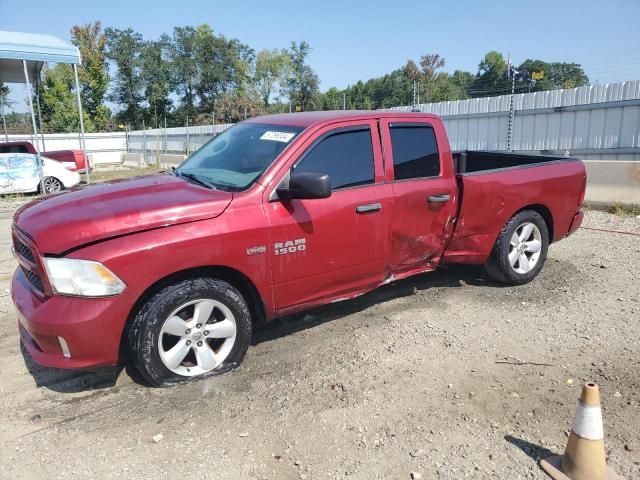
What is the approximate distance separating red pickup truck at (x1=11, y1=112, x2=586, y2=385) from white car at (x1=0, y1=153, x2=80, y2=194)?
10807mm

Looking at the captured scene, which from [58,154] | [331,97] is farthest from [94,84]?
[58,154]

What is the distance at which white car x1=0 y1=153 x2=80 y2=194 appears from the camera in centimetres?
1310

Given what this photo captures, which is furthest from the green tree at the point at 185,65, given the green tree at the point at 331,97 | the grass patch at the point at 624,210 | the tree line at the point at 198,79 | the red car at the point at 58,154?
the grass patch at the point at 624,210

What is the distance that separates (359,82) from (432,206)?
87025mm

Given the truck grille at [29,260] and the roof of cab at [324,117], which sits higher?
the roof of cab at [324,117]

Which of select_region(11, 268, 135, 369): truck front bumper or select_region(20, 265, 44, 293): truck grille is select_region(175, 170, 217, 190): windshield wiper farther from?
select_region(20, 265, 44, 293): truck grille

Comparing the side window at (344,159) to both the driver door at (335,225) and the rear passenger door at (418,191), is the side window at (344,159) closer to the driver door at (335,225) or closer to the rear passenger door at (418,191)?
the driver door at (335,225)

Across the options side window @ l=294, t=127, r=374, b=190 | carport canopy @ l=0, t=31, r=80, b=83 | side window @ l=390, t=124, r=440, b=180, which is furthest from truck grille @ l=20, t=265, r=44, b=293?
carport canopy @ l=0, t=31, r=80, b=83

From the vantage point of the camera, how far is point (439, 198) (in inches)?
179

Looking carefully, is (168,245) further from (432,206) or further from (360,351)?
(432,206)

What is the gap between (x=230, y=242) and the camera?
3.41 metres

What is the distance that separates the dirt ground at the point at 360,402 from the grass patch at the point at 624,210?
4.67 meters

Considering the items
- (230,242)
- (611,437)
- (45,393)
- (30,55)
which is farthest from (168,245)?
(30,55)

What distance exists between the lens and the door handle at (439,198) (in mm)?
4489
